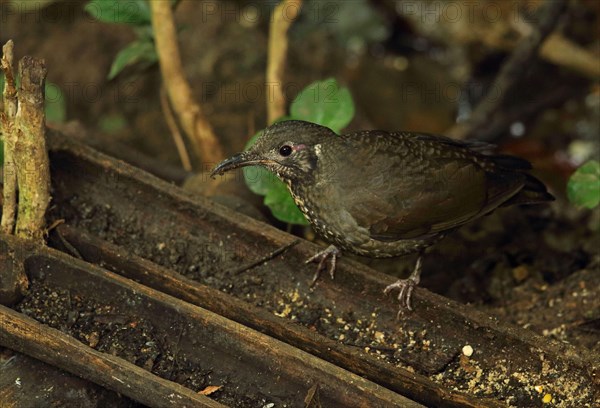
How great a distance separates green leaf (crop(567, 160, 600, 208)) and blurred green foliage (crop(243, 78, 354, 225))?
994 mm

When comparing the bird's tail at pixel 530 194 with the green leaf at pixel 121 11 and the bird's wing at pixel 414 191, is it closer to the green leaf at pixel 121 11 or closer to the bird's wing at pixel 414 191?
the bird's wing at pixel 414 191

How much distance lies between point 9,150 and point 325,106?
137cm

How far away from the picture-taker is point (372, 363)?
3365 millimetres

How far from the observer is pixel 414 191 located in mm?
3691

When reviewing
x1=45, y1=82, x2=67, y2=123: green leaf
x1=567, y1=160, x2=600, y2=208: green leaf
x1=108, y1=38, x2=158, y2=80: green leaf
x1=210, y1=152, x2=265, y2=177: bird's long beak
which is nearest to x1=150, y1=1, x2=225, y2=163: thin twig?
x1=108, y1=38, x2=158, y2=80: green leaf

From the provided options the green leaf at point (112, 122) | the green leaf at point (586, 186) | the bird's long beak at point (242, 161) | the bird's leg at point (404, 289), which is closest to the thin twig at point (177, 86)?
the bird's long beak at point (242, 161)

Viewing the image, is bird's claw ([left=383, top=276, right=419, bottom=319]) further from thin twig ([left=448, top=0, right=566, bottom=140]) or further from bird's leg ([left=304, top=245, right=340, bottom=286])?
thin twig ([left=448, top=0, right=566, bottom=140])

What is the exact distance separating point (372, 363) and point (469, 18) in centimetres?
364

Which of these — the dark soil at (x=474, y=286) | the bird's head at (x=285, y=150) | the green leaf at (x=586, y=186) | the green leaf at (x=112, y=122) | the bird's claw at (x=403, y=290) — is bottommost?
the green leaf at (x=112, y=122)

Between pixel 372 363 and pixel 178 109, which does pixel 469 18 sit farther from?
pixel 372 363

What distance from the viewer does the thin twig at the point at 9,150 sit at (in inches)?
131

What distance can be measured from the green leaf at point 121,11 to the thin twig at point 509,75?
2069mm

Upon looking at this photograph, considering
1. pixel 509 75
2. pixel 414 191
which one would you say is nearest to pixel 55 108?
pixel 414 191

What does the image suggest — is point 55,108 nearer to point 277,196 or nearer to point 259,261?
point 277,196
